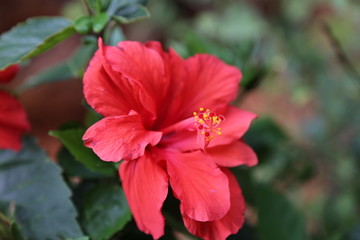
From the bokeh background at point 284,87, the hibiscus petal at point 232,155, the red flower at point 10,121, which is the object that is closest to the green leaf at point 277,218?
the bokeh background at point 284,87

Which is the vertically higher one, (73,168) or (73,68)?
(73,68)

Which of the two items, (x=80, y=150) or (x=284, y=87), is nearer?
(x=80, y=150)

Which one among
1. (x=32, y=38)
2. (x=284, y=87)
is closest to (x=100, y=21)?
(x=32, y=38)

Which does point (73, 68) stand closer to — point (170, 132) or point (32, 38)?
point (32, 38)

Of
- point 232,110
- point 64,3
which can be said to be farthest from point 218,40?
point 232,110

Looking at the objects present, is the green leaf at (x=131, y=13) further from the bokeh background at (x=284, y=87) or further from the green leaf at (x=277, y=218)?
the green leaf at (x=277, y=218)

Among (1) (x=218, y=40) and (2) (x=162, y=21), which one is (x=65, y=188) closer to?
(1) (x=218, y=40)
